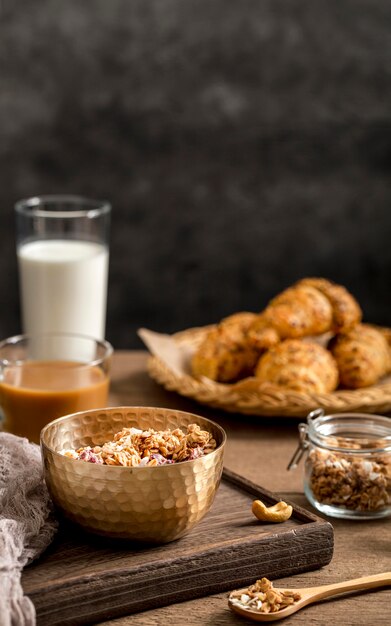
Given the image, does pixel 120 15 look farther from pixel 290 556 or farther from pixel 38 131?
pixel 290 556

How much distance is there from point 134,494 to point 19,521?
0.13 meters

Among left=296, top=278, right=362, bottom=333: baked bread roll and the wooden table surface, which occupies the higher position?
left=296, top=278, right=362, bottom=333: baked bread roll

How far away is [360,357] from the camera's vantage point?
1.70 metres

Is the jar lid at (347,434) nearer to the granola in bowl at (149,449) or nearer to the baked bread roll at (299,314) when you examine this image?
the granola in bowl at (149,449)

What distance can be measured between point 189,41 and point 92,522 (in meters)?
2.36

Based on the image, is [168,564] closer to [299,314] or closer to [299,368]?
[299,368]

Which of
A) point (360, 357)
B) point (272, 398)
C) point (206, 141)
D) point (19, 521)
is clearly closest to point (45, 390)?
point (272, 398)

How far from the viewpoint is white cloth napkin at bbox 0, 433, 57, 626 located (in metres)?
0.85

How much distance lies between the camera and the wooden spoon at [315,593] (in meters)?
0.91

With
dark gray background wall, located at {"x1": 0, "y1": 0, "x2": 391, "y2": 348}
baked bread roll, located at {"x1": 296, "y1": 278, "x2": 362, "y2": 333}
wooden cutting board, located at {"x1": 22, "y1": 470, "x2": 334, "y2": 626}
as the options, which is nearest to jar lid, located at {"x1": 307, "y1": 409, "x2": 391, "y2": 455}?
wooden cutting board, located at {"x1": 22, "y1": 470, "x2": 334, "y2": 626}

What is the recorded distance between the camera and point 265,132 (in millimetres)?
3131

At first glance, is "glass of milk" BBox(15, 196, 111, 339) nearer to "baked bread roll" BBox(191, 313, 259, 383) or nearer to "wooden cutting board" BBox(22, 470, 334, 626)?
"baked bread roll" BBox(191, 313, 259, 383)

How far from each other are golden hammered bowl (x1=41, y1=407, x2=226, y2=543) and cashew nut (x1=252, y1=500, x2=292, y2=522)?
73 millimetres

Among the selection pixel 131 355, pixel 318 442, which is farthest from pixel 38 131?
pixel 318 442
